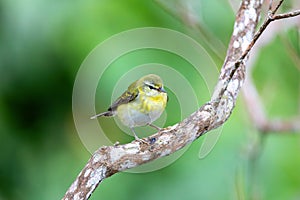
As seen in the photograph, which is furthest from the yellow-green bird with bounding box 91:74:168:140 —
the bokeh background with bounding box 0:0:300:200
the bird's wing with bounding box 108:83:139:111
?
the bokeh background with bounding box 0:0:300:200

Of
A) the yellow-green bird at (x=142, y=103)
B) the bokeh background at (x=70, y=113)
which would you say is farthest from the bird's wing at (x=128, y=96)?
the bokeh background at (x=70, y=113)

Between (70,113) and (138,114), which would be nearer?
(138,114)

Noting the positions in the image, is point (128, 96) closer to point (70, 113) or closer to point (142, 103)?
point (142, 103)

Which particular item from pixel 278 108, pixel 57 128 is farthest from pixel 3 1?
pixel 278 108

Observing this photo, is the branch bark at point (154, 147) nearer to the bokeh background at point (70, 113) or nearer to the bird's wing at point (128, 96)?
the bird's wing at point (128, 96)

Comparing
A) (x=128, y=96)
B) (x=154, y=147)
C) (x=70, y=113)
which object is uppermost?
(x=70, y=113)

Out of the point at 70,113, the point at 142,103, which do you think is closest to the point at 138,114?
the point at 142,103
